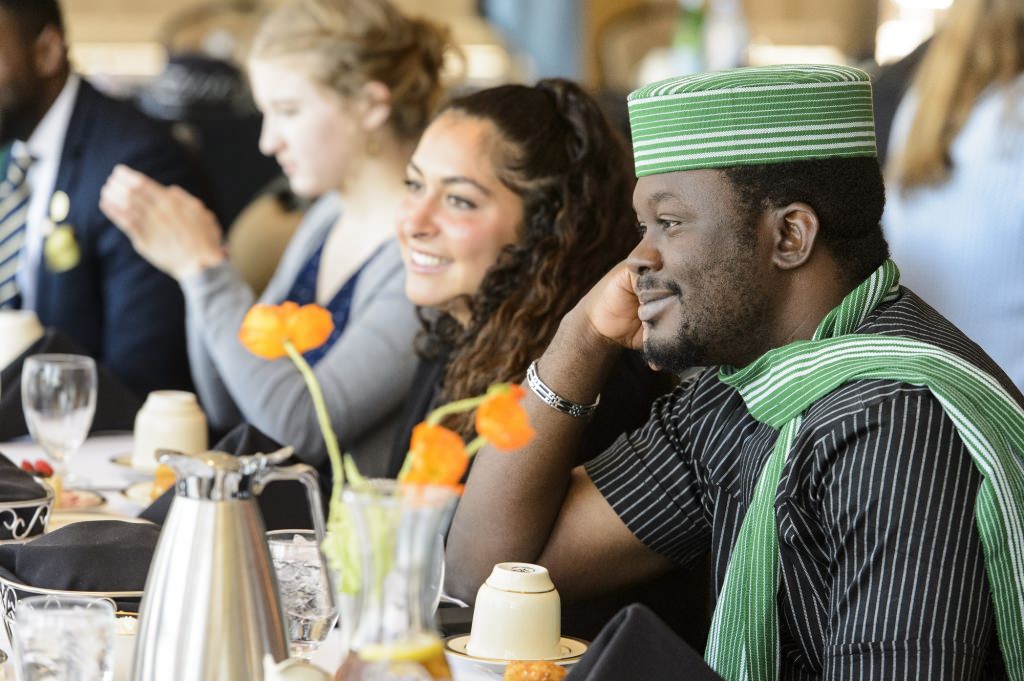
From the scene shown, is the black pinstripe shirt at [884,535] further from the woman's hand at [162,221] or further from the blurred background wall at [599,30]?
the blurred background wall at [599,30]

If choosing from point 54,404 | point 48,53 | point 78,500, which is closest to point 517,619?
point 78,500

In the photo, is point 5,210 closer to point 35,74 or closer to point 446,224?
point 35,74

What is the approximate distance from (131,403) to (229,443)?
2.73ft

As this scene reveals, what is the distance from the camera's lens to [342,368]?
2.39 metres

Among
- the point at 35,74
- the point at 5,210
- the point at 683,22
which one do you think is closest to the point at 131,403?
the point at 5,210

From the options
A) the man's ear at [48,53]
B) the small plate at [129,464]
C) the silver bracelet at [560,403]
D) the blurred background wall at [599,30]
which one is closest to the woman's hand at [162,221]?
the small plate at [129,464]

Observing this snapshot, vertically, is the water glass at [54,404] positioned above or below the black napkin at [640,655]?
above

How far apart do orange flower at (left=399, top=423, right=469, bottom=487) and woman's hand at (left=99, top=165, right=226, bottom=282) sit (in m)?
1.86

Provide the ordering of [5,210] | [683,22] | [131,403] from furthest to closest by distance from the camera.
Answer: [683,22], [5,210], [131,403]

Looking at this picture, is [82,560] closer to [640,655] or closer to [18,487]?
[18,487]

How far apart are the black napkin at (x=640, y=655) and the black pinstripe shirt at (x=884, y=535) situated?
0.20 metres

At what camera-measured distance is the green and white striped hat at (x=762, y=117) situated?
48.2 inches

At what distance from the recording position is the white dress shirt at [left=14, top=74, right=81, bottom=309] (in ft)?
10.7

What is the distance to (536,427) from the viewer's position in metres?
1.52
